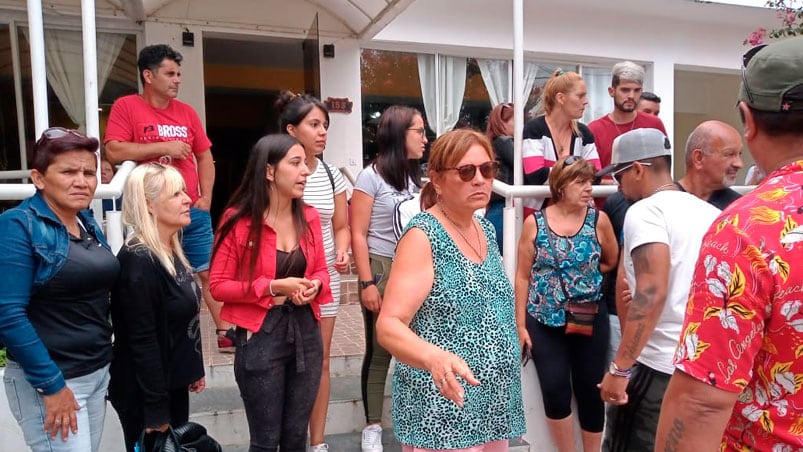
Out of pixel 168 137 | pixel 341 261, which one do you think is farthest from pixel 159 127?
pixel 341 261

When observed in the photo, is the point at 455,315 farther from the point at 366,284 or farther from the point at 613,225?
the point at 613,225

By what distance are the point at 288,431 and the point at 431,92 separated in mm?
6133

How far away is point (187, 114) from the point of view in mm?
4227

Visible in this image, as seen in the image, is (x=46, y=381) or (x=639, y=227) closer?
(x=46, y=381)

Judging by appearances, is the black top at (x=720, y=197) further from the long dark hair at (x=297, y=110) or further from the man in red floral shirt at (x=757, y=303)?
the long dark hair at (x=297, y=110)

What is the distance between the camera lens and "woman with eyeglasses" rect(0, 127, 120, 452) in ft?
7.26

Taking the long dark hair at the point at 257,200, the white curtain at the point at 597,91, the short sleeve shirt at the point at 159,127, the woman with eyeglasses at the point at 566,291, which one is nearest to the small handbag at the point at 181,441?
the long dark hair at the point at 257,200

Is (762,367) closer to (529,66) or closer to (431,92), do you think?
(431,92)

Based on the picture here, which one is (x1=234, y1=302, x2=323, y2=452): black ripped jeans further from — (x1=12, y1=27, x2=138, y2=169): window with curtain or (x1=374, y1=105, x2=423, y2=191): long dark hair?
(x1=12, y1=27, x2=138, y2=169): window with curtain

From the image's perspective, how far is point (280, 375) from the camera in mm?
2703

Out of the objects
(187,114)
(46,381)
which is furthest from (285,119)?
(46,381)

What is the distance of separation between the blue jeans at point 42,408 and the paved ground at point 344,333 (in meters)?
1.59

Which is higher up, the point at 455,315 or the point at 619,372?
the point at 455,315

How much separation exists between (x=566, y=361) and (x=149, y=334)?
87.3 inches
